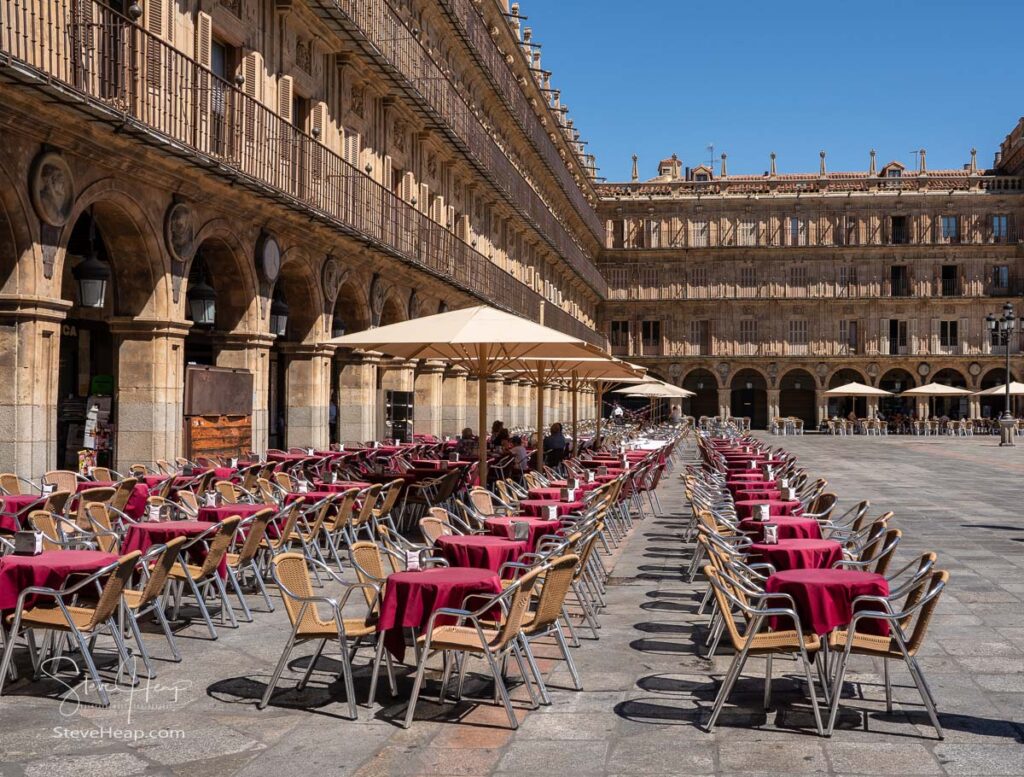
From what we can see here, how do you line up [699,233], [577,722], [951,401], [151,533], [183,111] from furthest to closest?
[699,233]
[951,401]
[183,111]
[151,533]
[577,722]

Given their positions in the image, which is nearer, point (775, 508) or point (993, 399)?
point (775, 508)

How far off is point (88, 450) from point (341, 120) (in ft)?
27.4

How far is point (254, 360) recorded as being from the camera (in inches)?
623

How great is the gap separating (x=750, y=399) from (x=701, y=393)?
8.73 ft

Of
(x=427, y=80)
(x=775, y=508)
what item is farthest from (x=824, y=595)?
(x=427, y=80)

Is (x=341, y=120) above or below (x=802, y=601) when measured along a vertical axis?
above

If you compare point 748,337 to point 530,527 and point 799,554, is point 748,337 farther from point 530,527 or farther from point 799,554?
point 799,554

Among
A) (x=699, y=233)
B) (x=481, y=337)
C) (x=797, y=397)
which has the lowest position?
(x=481, y=337)

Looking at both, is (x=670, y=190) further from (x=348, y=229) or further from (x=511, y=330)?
(x=511, y=330)

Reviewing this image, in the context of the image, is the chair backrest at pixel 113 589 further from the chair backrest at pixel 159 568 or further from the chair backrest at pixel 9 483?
Answer: the chair backrest at pixel 9 483

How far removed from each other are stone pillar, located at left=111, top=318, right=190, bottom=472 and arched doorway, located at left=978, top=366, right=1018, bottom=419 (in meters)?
52.6

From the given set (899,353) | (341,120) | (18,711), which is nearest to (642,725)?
(18,711)

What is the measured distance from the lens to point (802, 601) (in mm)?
5836

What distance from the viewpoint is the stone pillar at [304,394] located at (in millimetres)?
18312
